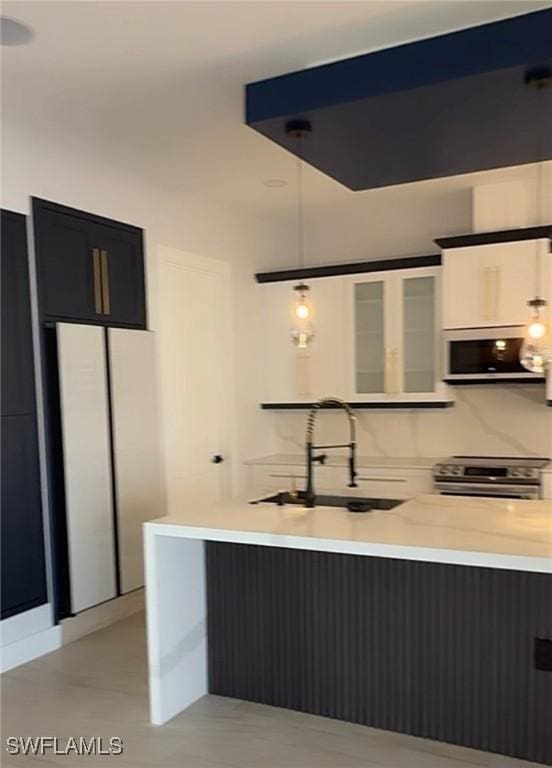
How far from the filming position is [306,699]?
2.86m

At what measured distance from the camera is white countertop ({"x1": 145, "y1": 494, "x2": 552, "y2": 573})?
7.33 feet

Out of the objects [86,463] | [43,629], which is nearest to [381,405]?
[86,463]

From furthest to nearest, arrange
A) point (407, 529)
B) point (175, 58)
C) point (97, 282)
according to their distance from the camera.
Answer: point (97, 282) < point (175, 58) < point (407, 529)

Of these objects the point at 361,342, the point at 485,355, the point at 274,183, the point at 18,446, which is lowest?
the point at 18,446

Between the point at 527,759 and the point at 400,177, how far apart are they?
285 cm

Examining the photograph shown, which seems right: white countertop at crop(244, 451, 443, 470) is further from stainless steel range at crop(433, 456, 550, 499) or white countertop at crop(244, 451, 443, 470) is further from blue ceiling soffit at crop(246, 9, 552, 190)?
blue ceiling soffit at crop(246, 9, 552, 190)

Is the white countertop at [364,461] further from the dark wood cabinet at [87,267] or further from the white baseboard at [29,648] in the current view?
the white baseboard at [29,648]

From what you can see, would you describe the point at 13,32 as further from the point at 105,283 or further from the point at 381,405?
the point at 381,405

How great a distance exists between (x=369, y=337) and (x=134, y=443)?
1971 millimetres

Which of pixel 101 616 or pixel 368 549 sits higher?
pixel 368 549

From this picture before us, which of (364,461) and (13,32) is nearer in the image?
(13,32)

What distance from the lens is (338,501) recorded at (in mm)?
3219

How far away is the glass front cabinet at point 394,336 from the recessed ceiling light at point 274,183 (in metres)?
0.96

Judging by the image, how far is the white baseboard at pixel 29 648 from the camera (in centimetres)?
334
